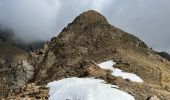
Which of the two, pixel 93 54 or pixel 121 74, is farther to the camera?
pixel 93 54

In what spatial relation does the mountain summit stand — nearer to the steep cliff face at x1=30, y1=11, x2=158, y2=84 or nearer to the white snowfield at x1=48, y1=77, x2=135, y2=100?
the steep cliff face at x1=30, y1=11, x2=158, y2=84

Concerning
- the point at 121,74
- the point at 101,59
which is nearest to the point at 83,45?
the point at 101,59

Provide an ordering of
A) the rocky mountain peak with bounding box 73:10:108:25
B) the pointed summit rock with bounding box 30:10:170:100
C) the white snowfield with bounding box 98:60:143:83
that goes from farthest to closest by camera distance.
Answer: the rocky mountain peak with bounding box 73:10:108:25, the pointed summit rock with bounding box 30:10:170:100, the white snowfield with bounding box 98:60:143:83

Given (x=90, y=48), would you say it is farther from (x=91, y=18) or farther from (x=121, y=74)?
(x=121, y=74)

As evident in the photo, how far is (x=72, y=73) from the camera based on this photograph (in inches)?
2557

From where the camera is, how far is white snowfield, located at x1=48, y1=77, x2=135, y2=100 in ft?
176

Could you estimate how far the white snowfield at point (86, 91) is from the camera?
5353 centimetres

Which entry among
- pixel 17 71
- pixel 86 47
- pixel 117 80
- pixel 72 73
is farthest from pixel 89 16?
pixel 117 80

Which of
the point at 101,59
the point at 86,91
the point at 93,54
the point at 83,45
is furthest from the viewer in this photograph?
the point at 83,45

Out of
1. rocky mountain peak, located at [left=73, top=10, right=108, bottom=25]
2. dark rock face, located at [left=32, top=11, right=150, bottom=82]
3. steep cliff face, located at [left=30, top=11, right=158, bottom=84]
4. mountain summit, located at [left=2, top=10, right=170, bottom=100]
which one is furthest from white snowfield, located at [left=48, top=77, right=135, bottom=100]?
rocky mountain peak, located at [left=73, top=10, right=108, bottom=25]

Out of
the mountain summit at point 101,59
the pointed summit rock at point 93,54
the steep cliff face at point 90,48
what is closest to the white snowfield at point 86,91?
the mountain summit at point 101,59

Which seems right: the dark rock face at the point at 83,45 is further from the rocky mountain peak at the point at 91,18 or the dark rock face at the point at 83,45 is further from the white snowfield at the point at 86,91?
the white snowfield at the point at 86,91

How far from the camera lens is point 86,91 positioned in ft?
178

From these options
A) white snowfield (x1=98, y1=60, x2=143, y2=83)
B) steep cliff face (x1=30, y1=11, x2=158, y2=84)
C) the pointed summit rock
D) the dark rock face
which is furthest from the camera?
the dark rock face
